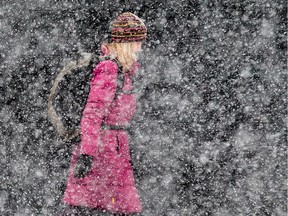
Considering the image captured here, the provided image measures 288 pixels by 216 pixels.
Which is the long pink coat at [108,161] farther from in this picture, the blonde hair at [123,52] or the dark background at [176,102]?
the dark background at [176,102]

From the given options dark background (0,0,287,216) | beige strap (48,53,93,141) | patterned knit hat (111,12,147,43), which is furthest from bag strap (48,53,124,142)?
dark background (0,0,287,216)

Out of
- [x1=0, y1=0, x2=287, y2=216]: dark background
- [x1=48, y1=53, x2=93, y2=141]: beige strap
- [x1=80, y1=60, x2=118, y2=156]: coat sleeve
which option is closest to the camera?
[x1=80, y1=60, x2=118, y2=156]: coat sleeve

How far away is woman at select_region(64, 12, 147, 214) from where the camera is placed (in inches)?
92.9

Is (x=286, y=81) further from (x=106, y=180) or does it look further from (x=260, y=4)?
(x=106, y=180)

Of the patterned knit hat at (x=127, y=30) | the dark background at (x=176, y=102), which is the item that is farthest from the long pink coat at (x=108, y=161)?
the dark background at (x=176, y=102)

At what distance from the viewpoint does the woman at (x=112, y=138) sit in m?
2.36

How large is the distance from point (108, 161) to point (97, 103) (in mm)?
349

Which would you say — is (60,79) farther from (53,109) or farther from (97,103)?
(97,103)

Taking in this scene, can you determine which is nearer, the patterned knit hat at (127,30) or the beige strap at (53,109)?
the patterned knit hat at (127,30)

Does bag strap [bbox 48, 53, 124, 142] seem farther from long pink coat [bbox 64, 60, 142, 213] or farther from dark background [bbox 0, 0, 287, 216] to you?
dark background [bbox 0, 0, 287, 216]

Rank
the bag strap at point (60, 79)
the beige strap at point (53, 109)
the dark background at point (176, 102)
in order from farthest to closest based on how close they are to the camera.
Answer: the dark background at point (176, 102)
the beige strap at point (53, 109)
the bag strap at point (60, 79)

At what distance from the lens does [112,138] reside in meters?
2.45

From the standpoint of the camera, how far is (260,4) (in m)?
2.80

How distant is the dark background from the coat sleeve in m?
0.55
